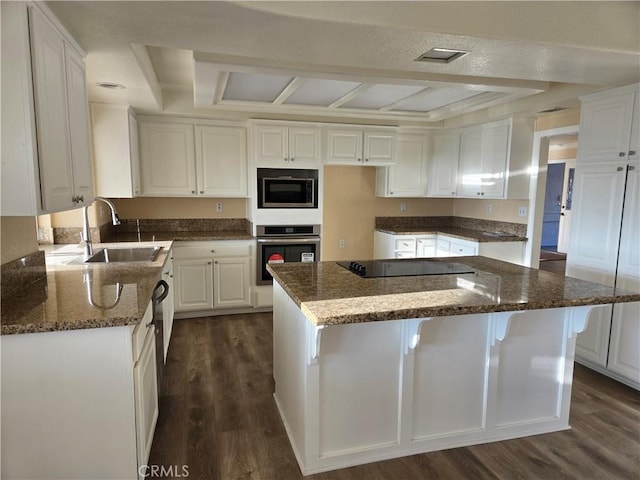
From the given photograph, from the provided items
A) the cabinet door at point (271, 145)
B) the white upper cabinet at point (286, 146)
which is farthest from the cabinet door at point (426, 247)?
the cabinet door at point (271, 145)

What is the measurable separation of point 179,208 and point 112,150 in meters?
1.20

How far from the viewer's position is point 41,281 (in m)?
2.23

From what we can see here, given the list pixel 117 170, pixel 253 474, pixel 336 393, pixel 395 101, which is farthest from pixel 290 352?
pixel 395 101

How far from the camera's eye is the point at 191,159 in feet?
14.2

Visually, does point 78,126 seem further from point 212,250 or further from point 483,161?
point 483,161

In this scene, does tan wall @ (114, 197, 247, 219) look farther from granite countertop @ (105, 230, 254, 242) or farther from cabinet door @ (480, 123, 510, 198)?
cabinet door @ (480, 123, 510, 198)

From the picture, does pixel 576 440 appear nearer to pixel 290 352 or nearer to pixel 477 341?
pixel 477 341

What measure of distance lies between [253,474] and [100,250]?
2.19 meters

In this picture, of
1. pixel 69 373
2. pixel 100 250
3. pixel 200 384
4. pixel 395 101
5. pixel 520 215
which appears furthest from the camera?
pixel 520 215

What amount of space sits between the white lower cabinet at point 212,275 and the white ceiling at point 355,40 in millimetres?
1644

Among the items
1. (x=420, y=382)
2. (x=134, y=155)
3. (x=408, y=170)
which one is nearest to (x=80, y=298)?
(x=420, y=382)

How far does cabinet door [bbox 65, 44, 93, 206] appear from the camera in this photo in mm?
1994

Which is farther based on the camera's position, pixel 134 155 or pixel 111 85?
pixel 134 155

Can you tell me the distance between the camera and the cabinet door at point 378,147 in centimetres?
473
